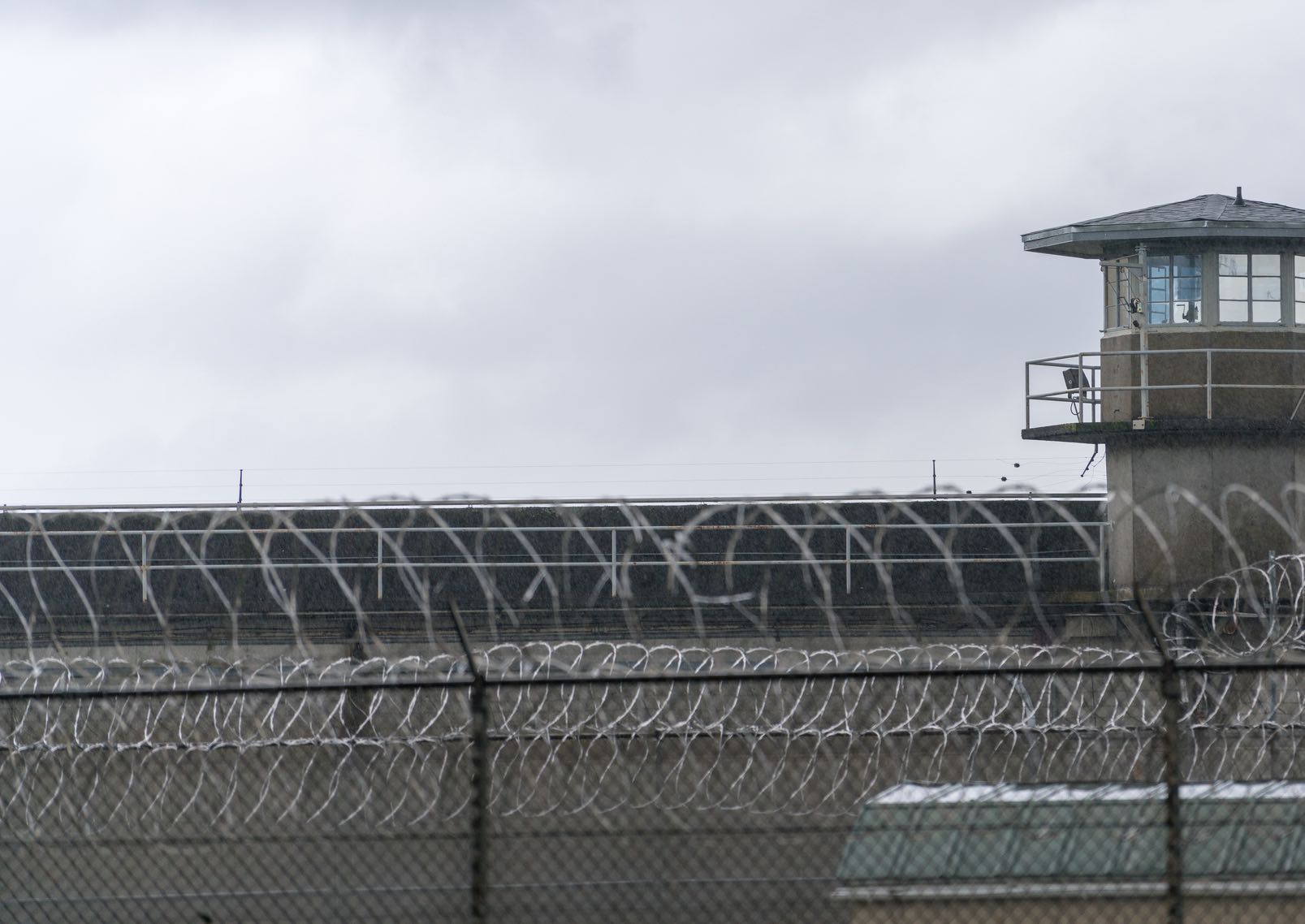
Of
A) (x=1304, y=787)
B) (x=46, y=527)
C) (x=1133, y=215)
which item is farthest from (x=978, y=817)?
(x=46, y=527)

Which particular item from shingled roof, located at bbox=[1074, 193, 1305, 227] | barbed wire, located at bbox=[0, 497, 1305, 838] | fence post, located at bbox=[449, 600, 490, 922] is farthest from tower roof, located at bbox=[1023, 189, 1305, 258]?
fence post, located at bbox=[449, 600, 490, 922]

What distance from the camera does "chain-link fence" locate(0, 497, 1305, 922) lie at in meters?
6.05

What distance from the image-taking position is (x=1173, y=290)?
18938 mm

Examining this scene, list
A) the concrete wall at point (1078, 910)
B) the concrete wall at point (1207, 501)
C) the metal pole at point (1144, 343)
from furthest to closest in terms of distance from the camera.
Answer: the metal pole at point (1144, 343) < the concrete wall at point (1207, 501) < the concrete wall at point (1078, 910)

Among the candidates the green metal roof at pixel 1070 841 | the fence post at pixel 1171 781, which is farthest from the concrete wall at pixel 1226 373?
the fence post at pixel 1171 781

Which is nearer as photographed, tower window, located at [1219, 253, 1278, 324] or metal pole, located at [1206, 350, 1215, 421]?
metal pole, located at [1206, 350, 1215, 421]

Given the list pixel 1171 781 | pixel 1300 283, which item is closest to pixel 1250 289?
pixel 1300 283

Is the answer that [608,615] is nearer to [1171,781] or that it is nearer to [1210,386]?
[1210,386]

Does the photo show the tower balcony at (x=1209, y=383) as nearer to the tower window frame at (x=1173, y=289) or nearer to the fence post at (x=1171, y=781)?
the tower window frame at (x=1173, y=289)

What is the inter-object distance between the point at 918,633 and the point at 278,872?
417 inches

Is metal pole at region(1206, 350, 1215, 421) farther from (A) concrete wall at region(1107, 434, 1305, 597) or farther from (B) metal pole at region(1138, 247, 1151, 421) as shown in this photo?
(B) metal pole at region(1138, 247, 1151, 421)

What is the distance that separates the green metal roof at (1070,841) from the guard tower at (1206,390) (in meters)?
12.5

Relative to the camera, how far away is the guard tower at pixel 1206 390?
18531 mm

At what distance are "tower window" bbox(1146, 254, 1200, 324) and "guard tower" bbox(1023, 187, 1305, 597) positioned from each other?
0.01 metres
